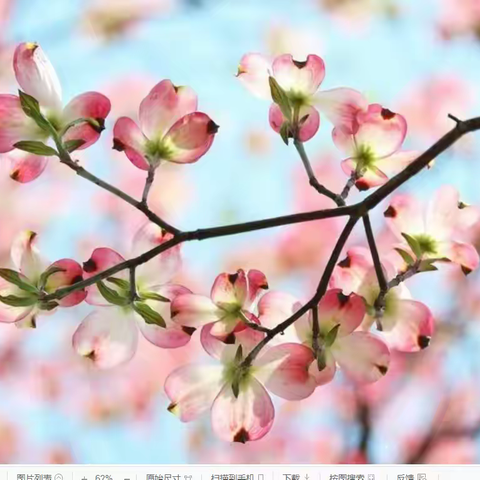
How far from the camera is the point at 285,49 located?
58.1 inches

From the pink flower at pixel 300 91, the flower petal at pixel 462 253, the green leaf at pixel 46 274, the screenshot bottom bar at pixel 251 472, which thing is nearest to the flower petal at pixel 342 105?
the pink flower at pixel 300 91

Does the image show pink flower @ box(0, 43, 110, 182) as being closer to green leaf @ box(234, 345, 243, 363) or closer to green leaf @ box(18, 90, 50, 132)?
green leaf @ box(18, 90, 50, 132)

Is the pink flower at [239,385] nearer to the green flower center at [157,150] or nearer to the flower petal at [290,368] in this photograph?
the flower petal at [290,368]

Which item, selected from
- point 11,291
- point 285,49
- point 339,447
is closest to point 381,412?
point 339,447

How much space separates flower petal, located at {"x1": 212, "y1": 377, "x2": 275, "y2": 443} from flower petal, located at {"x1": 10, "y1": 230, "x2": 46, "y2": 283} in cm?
14

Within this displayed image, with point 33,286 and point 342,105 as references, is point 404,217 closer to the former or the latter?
point 342,105

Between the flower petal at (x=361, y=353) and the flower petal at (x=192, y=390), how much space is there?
0.08 meters

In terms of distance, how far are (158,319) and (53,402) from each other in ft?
3.65

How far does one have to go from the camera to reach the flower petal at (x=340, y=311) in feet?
1.38

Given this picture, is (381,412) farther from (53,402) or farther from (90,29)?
(90,29)

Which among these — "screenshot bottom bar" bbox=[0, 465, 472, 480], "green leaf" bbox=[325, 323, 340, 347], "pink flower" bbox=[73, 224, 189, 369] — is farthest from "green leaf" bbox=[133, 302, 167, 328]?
"screenshot bottom bar" bbox=[0, 465, 472, 480]

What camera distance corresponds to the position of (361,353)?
0.43m

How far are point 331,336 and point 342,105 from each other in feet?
0.51

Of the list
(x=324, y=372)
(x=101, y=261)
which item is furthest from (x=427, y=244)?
(x=101, y=261)
